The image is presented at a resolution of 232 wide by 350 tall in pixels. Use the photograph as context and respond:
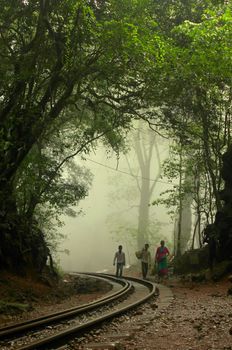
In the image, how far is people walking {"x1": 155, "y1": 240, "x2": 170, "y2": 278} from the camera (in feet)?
61.2

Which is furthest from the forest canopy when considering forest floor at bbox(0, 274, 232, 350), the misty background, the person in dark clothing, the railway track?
the misty background

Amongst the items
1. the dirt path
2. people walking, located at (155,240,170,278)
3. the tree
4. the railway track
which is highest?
the tree

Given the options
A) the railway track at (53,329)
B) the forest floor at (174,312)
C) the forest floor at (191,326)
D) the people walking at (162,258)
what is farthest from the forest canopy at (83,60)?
the forest floor at (191,326)

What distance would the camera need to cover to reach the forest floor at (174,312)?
6602 mm

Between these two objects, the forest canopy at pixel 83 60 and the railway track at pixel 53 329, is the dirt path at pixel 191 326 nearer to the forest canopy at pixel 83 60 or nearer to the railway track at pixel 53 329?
the railway track at pixel 53 329

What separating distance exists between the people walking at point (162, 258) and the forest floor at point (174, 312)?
1.69 metres

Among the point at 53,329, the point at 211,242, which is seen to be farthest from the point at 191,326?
the point at 211,242

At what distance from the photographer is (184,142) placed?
18156 millimetres

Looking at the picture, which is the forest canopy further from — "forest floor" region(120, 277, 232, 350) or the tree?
"forest floor" region(120, 277, 232, 350)

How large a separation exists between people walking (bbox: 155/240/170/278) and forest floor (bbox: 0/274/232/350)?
1690 millimetres

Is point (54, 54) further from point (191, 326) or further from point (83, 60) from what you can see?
point (191, 326)

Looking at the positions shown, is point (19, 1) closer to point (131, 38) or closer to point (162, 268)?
point (131, 38)

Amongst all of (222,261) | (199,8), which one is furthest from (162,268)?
(199,8)

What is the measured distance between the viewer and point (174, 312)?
9922mm
